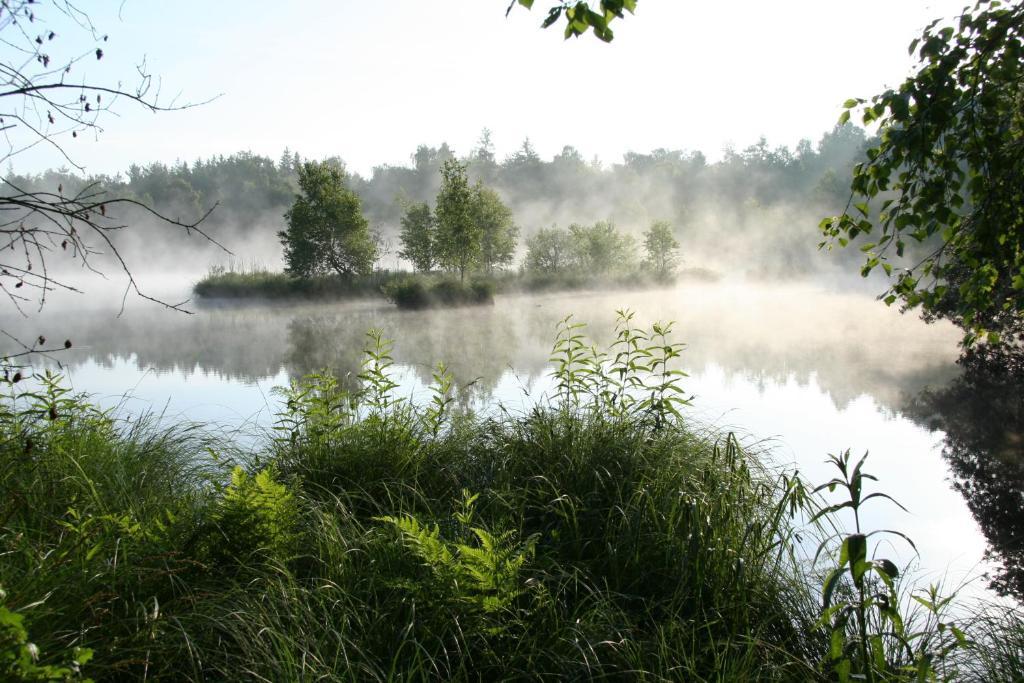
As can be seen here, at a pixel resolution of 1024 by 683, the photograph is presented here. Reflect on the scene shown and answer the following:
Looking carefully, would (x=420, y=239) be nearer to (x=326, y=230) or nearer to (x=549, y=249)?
(x=326, y=230)

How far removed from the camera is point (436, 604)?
2.18 meters

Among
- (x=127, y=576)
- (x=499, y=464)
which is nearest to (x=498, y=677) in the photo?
(x=127, y=576)

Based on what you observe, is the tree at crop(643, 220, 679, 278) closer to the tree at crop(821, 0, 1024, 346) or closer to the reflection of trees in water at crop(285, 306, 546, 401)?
the reflection of trees in water at crop(285, 306, 546, 401)

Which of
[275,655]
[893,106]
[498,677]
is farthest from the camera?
[893,106]

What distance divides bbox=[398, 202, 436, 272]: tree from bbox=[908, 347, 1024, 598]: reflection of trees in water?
19.5m

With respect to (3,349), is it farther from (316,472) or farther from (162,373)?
(316,472)

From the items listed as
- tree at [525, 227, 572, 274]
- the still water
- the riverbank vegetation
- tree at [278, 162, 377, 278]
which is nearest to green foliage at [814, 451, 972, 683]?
the still water

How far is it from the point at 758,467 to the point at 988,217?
1.62 m

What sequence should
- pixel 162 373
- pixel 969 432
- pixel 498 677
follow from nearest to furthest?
pixel 498 677
pixel 969 432
pixel 162 373

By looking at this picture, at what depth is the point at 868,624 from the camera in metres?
2.43

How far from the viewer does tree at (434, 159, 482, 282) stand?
2083 centimetres

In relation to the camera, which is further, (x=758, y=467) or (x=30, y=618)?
(x=758, y=467)

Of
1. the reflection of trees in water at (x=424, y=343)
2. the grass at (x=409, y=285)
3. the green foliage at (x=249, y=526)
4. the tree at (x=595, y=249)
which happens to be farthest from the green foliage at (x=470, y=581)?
the tree at (x=595, y=249)

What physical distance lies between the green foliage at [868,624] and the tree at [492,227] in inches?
816
